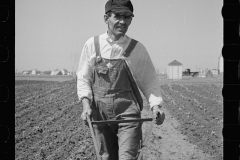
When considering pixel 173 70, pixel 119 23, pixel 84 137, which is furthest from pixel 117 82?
pixel 173 70

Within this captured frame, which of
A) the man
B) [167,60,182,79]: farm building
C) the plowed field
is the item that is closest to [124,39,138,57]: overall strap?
the man

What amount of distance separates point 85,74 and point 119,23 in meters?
0.45

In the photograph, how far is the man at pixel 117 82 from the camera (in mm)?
2094

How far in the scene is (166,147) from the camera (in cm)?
550

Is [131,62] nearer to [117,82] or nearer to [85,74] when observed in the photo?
[117,82]

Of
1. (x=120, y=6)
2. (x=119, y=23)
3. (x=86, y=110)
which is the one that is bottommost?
(x=86, y=110)

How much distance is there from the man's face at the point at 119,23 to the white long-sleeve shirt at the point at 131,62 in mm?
77

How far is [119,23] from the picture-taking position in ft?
6.98

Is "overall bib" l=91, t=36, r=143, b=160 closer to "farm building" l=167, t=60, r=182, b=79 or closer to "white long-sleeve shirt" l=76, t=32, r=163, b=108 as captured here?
"white long-sleeve shirt" l=76, t=32, r=163, b=108

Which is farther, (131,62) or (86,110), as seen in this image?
(131,62)

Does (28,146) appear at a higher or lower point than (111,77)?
lower
